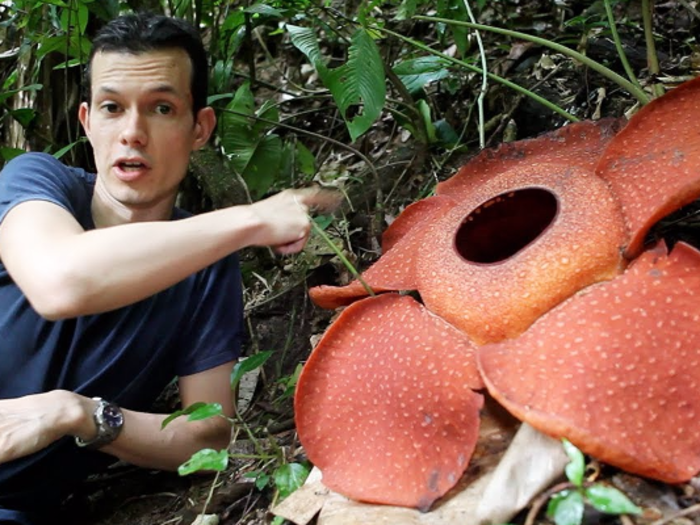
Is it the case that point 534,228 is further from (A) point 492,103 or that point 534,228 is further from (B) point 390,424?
(A) point 492,103

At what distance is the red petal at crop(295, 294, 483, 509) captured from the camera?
139 centimetres

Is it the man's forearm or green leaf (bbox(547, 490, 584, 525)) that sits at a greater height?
green leaf (bbox(547, 490, 584, 525))

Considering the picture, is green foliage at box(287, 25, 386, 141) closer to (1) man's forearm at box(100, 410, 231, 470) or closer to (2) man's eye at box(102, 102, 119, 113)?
(2) man's eye at box(102, 102, 119, 113)

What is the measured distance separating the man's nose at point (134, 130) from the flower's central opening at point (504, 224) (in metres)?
1.04

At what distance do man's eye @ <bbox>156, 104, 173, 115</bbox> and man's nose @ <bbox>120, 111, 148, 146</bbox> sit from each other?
63 millimetres

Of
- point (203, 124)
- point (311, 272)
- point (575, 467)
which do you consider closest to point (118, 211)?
point (203, 124)

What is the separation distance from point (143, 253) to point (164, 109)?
74 cm

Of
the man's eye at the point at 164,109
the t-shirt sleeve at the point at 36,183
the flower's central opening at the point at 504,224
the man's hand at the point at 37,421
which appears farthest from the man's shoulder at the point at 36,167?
the flower's central opening at the point at 504,224

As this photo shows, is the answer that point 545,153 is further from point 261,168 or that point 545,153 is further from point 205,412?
point 261,168

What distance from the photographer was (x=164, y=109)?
2.36 meters

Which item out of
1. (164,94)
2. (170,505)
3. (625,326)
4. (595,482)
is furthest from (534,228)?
A: (170,505)

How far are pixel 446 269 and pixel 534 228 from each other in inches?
12.1

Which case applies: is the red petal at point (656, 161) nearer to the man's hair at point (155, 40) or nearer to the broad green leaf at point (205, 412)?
the broad green leaf at point (205, 412)

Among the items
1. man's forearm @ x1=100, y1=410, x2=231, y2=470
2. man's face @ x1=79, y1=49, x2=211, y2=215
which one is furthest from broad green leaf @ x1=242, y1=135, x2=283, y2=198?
man's forearm @ x1=100, y1=410, x2=231, y2=470
